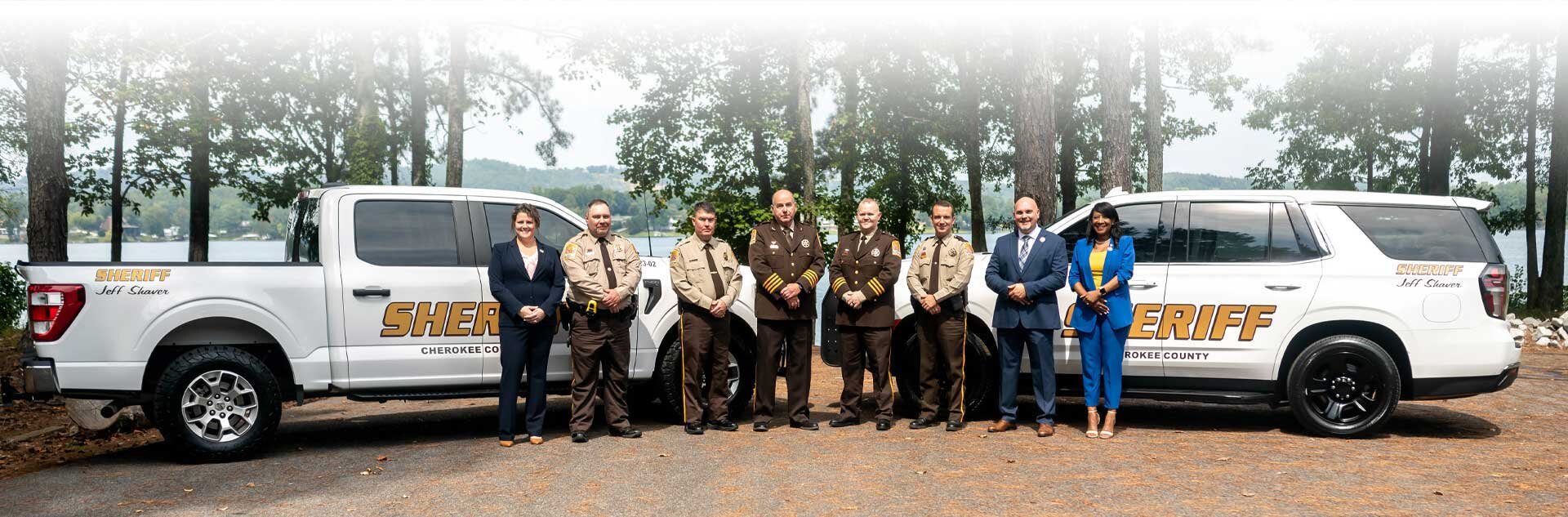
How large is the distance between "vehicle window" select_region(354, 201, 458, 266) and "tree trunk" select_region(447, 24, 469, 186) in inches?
426

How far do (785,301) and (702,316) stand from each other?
0.61 metres

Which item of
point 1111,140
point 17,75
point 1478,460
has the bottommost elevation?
point 1478,460

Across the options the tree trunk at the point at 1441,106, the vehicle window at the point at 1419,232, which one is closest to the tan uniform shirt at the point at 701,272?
the vehicle window at the point at 1419,232

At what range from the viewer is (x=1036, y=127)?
12.2 metres

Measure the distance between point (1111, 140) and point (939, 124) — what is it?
14.7m

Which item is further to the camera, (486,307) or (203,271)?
(486,307)

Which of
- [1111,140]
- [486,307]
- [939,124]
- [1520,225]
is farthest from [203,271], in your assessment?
[1520,225]

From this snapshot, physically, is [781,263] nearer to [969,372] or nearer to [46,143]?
[969,372]

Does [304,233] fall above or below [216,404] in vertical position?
above

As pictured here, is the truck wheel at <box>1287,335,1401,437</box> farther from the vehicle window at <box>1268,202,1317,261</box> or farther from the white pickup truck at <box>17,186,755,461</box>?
the white pickup truck at <box>17,186,755,461</box>

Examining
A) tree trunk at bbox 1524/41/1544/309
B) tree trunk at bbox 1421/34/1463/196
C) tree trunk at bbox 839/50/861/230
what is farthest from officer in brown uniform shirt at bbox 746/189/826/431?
tree trunk at bbox 1524/41/1544/309

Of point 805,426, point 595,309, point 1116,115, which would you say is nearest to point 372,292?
point 595,309

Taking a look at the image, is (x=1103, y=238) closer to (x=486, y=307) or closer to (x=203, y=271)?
(x=486, y=307)

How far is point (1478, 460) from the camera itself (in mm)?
6836
